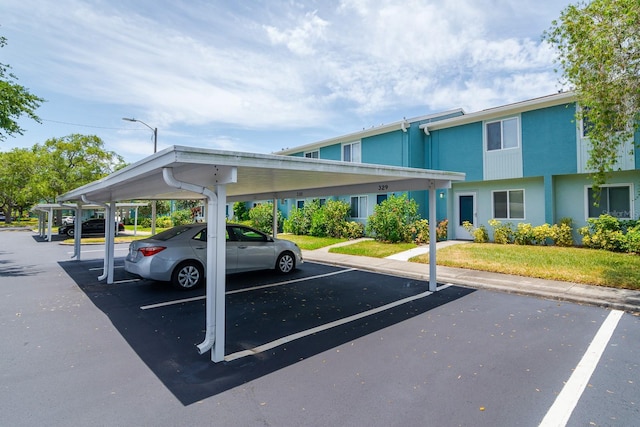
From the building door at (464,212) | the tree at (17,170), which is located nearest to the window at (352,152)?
the building door at (464,212)

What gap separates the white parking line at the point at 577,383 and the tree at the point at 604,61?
464 cm

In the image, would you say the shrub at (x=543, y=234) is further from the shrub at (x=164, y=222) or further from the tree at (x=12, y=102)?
the shrub at (x=164, y=222)

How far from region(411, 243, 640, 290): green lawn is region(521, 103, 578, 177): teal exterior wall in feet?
10.4

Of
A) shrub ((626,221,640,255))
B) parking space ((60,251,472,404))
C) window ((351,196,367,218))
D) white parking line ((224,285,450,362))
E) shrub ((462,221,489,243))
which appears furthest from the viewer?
window ((351,196,367,218))

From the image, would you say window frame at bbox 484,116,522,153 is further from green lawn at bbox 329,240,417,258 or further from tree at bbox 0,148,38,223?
tree at bbox 0,148,38,223

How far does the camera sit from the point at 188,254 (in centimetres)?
745

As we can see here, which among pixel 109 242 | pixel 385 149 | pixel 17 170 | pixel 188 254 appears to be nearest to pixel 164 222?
pixel 17 170

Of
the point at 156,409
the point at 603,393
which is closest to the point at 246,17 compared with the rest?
the point at 156,409

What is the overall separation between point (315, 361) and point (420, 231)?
1159 centimetres

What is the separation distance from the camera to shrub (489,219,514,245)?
13.6 meters

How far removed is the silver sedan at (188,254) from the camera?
7184 millimetres

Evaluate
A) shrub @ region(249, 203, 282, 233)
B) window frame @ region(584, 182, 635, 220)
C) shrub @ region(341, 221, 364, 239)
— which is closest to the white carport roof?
window frame @ region(584, 182, 635, 220)

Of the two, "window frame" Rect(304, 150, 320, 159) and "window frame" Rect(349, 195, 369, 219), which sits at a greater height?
"window frame" Rect(304, 150, 320, 159)

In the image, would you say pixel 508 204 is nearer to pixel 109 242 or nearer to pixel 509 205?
pixel 509 205
